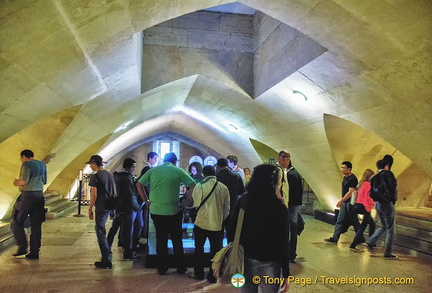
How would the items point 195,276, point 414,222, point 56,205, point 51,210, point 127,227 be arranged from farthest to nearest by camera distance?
point 56,205 < point 51,210 < point 414,222 < point 127,227 < point 195,276

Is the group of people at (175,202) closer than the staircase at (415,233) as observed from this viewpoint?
Yes

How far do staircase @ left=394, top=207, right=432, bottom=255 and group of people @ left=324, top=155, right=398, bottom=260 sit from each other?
59cm

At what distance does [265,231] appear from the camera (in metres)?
2.27

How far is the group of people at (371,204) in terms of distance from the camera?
516cm

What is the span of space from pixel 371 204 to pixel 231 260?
450cm

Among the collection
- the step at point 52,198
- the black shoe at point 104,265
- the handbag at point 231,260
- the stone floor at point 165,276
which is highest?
the handbag at point 231,260

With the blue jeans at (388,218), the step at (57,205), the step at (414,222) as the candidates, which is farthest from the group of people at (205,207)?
the step at (57,205)

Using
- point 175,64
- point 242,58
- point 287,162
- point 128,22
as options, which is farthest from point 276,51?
point 128,22

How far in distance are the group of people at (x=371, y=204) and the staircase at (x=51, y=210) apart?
561 cm

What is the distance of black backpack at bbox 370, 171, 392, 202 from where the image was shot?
202 inches

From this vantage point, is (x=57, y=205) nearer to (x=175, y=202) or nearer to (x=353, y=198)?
(x=175, y=202)

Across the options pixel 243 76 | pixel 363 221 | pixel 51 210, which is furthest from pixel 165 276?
pixel 51 210

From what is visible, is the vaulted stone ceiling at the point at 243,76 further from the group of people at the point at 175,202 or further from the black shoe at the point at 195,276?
the black shoe at the point at 195,276

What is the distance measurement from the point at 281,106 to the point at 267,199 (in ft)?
18.5
